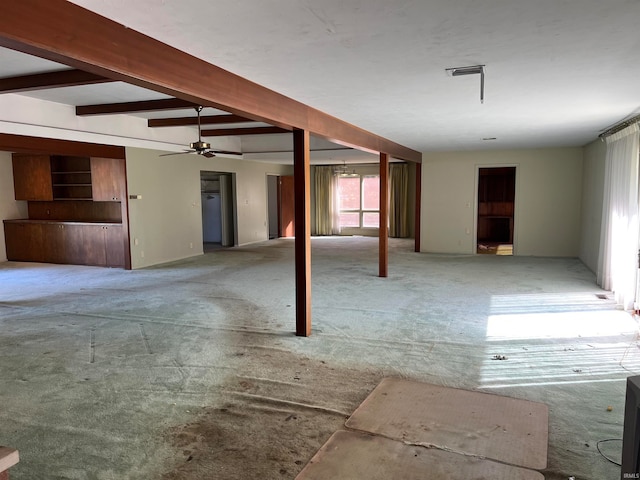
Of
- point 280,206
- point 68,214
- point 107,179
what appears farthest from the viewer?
point 280,206

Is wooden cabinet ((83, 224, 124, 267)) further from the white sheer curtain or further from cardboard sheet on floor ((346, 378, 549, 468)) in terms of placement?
the white sheer curtain

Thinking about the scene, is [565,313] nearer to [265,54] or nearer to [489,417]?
[489,417]

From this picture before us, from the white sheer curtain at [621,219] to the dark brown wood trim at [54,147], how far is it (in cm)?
770

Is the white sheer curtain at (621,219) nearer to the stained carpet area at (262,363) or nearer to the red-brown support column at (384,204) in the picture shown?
the stained carpet area at (262,363)

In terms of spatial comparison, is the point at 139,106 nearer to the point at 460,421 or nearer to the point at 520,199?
the point at 460,421

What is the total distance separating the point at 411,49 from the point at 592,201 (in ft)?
22.1

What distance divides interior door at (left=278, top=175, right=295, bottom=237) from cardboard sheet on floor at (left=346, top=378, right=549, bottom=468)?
10.8 meters

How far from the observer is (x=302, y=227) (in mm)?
4473

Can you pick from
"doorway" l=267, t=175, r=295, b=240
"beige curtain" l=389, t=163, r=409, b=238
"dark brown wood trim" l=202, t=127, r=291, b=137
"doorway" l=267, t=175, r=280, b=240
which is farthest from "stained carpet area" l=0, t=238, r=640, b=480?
"doorway" l=267, t=175, r=280, b=240

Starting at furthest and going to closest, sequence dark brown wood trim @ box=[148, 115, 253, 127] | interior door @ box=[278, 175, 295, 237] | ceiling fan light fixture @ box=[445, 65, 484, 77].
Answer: interior door @ box=[278, 175, 295, 237]
dark brown wood trim @ box=[148, 115, 253, 127]
ceiling fan light fixture @ box=[445, 65, 484, 77]

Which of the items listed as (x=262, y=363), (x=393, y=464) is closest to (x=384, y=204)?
(x=262, y=363)

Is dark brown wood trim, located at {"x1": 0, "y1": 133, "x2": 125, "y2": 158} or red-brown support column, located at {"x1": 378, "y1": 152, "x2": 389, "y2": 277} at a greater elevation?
dark brown wood trim, located at {"x1": 0, "y1": 133, "x2": 125, "y2": 158}

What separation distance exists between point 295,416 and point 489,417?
1.21 m

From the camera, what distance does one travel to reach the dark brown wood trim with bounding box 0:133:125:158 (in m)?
6.06
